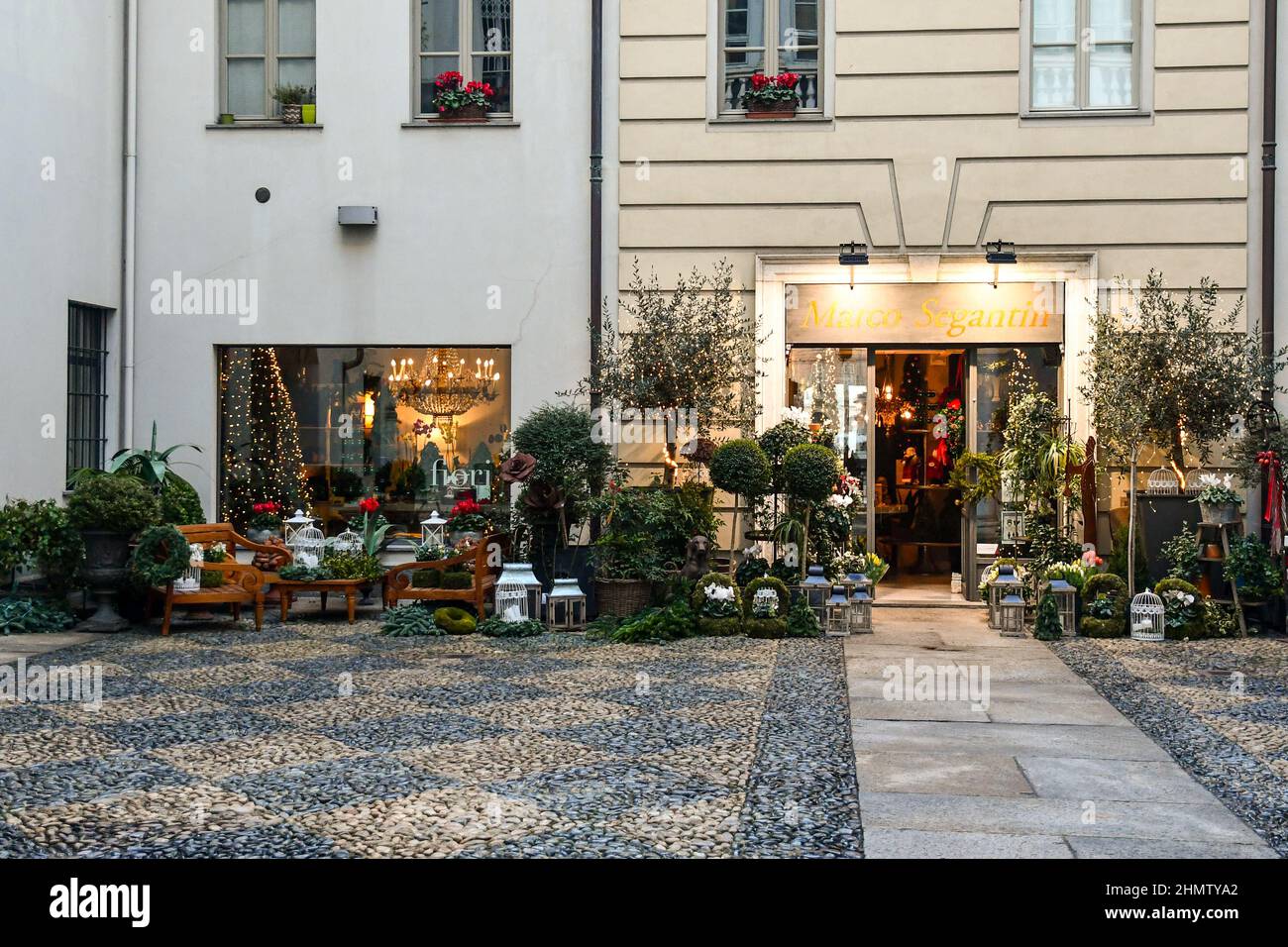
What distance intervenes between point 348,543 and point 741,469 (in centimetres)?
379

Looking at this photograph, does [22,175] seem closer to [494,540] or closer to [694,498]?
[494,540]

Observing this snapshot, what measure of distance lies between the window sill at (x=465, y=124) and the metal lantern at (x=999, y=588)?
5953mm

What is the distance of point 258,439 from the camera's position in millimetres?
13633

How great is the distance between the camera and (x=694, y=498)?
11945 mm

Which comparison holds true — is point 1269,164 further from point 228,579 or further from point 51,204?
point 51,204

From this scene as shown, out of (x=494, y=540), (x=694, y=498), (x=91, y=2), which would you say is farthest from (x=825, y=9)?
(x=91, y=2)

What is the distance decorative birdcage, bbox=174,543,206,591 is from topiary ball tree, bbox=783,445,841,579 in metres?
4.79

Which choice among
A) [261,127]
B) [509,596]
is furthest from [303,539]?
[261,127]

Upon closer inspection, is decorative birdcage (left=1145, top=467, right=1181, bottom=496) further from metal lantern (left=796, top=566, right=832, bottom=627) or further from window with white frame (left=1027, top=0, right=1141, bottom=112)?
window with white frame (left=1027, top=0, right=1141, bottom=112)

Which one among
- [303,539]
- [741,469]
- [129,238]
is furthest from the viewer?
[129,238]

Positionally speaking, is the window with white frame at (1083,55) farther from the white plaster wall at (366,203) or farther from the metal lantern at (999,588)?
the metal lantern at (999,588)

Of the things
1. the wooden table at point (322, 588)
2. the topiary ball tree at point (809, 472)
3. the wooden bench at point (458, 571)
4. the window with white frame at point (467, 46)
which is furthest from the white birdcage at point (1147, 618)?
the window with white frame at point (467, 46)

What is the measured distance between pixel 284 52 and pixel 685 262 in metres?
4.33
